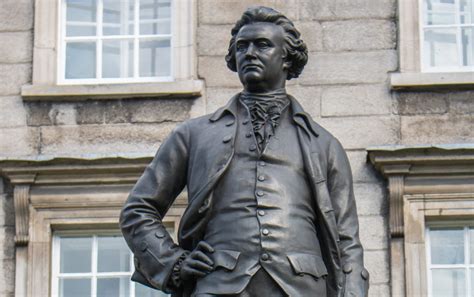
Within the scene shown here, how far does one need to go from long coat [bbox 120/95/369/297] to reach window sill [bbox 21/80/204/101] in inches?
390

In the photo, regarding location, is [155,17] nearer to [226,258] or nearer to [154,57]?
[154,57]

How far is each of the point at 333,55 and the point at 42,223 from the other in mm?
2941

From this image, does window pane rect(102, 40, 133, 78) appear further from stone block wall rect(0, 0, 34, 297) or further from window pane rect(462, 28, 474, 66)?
window pane rect(462, 28, 474, 66)

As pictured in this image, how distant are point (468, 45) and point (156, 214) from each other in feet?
35.1

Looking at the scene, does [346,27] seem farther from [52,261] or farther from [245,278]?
[245,278]

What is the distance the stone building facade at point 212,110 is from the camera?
2005cm

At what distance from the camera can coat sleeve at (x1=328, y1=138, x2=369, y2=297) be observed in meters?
10.2

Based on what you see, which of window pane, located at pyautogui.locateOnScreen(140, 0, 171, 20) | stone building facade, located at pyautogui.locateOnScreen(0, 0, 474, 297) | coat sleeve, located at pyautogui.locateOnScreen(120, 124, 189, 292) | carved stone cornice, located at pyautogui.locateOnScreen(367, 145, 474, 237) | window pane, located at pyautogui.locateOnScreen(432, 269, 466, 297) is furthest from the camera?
window pane, located at pyautogui.locateOnScreen(140, 0, 171, 20)

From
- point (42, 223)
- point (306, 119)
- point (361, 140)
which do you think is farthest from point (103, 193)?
point (306, 119)

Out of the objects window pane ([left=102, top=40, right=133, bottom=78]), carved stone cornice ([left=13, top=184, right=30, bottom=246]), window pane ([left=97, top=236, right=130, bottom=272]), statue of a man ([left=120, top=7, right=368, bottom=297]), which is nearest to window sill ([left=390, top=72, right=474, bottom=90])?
window pane ([left=102, top=40, right=133, bottom=78])

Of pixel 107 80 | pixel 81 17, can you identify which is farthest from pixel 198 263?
pixel 81 17

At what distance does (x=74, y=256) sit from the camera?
20.6m

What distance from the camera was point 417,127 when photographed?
20.2 metres

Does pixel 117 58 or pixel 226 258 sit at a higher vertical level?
pixel 117 58
